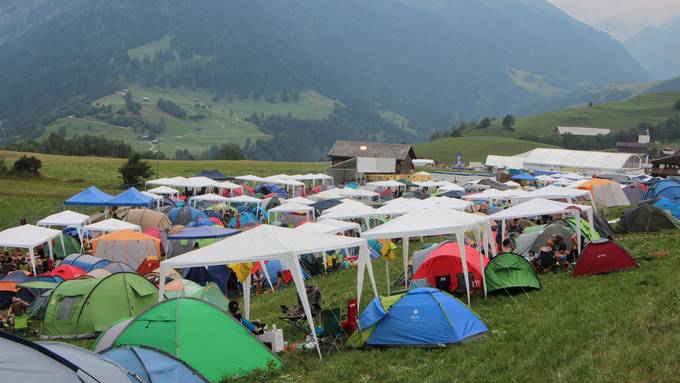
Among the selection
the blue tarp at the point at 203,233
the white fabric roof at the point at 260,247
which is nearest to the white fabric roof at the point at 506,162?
the blue tarp at the point at 203,233

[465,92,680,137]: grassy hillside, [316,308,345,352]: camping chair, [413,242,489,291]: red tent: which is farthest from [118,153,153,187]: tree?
[465,92,680,137]: grassy hillside

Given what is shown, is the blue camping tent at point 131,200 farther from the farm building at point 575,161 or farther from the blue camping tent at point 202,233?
the farm building at point 575,161

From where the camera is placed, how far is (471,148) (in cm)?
11888

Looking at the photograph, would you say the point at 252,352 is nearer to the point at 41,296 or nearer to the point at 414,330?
the point at 414,330

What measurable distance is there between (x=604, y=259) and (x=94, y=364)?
9471mm

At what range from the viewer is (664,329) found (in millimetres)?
8461

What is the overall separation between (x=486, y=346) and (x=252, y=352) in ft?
10.4

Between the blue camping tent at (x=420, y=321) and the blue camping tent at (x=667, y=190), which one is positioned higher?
the blue camping tent at (x=420, y=321)

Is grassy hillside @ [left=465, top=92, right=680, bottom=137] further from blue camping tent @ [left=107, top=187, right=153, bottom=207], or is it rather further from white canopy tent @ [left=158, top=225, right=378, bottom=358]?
white canopy tent @ [left=158, top=225, right=378, bottom=358]

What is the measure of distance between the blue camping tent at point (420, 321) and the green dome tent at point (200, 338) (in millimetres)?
1545

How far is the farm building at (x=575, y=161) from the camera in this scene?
235 feet

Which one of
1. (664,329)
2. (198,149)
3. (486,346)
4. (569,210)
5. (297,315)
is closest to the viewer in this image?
(664,329)

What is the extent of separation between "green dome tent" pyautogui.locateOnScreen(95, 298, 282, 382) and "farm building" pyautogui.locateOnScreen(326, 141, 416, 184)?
44026 millimetres

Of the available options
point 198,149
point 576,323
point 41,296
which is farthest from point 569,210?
point 198,149
